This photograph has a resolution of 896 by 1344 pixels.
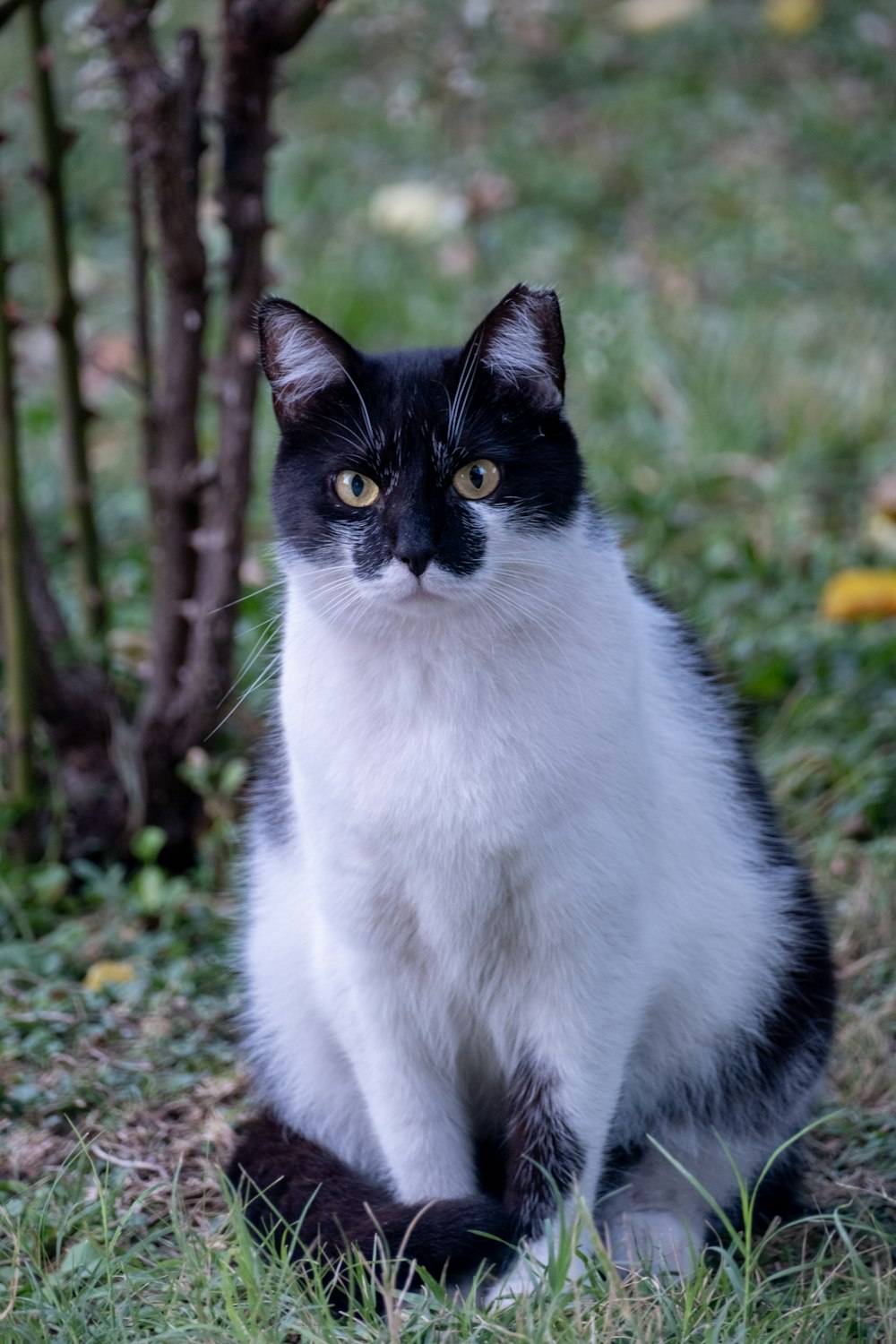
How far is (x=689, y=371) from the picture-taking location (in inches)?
185

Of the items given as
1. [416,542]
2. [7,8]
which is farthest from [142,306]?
[416,542]

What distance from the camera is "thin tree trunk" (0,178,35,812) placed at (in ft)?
9.05

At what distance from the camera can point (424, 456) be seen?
1.76 metres

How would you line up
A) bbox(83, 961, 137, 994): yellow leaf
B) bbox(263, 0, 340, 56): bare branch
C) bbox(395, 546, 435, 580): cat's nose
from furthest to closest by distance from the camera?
1. bbox(83, 961, 137, 994): yellow leaf
2. bbox(263, 0, 340, 56): bare branch
3. bbox(395, 546, 435, 580): cat's nose

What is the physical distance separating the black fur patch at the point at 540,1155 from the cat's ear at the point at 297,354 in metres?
0.94

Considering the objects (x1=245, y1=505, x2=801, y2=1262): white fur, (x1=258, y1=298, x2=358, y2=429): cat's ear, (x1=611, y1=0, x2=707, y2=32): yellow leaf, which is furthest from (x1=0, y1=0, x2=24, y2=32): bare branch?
(x1=611, y1=0, x2=707, y2=32): yellow leaf

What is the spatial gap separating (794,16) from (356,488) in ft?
20.7

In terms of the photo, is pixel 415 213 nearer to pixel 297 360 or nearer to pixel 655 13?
pixel 655 13

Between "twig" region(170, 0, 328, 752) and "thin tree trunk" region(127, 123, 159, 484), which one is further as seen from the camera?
"thin tree trunk" region(127, 123, 159, 484)

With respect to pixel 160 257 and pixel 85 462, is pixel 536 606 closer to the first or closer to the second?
pixel 160 257

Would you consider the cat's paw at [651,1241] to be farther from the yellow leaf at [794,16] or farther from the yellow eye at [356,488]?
the yellow leaf at [794,16]

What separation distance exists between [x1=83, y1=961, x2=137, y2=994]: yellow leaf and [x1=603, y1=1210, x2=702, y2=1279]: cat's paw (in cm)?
109

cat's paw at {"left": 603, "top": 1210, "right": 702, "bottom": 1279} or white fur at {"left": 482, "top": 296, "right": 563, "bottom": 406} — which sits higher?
white fur at {"left": 482, "top": 296, "right": 563, "bottom": 406}

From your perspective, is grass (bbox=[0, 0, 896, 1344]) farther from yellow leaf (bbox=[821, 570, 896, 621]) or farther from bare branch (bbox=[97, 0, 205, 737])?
bare branch (bbox=[97, 0, 205, 737])
